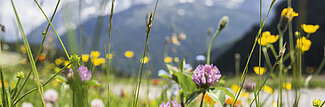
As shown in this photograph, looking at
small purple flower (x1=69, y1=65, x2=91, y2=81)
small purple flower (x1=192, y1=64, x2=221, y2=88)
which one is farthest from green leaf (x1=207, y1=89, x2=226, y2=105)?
small purple flower (x1=69, y1=65, x2=91, y2=81)

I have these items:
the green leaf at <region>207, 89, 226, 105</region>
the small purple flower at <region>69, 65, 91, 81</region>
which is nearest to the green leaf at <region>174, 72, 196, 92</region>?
the green leaf at <region>207, 89, 226, 105</region>

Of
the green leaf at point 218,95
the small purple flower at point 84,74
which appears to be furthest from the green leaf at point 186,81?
the small purple flower at point 84,74

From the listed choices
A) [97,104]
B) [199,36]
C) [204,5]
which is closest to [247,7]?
[204,5]

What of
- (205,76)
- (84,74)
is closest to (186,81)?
(205,76)

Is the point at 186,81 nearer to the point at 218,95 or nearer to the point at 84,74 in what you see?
the point at 218,95

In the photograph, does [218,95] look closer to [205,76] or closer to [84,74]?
[205,76]

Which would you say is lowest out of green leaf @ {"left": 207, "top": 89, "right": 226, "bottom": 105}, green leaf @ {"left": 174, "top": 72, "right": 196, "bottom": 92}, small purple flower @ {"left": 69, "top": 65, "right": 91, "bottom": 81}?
green leaf @ {"left": 207, "top": 89, "right": 226, "bottom": 105}

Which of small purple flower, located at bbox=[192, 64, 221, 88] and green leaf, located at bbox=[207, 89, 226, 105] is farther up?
small purple flower, located at bbox=[192, 64, 221, 88]

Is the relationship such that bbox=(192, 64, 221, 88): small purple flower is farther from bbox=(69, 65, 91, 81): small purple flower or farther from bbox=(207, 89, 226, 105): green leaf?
bbox=(69, 65, 91, 81): small purple flower

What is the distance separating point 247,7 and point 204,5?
9.79 meters

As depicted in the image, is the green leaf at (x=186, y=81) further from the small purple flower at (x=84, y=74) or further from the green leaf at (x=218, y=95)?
the small purple flower at (x=84, y=74)

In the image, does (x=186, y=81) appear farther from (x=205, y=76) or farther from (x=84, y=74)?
(x=84, y=74)

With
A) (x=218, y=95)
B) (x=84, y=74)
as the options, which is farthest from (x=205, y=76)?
(x=84, y=74)

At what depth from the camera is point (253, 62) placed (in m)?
8.38
